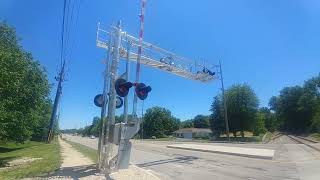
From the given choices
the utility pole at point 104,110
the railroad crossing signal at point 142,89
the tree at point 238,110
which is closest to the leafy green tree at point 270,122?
the tree at point 238,110

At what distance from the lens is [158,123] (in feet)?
427

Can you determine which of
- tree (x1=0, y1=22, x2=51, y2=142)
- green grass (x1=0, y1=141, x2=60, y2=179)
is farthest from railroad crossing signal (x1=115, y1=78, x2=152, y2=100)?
tree (x1=0, y1=22, x2=51, y2=142)

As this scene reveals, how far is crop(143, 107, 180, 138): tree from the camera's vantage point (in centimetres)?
12912

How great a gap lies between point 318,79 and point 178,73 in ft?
321

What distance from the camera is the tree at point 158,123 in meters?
129

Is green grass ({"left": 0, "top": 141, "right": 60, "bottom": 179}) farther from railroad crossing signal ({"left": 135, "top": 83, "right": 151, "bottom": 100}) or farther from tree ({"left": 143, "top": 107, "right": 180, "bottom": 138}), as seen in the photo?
tree ({"left": 143, "top": 107, "right": 180, "bottom": 138})

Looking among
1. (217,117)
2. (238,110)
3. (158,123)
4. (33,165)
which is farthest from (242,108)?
(33,165)

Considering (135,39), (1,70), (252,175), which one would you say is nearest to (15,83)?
(1,70)

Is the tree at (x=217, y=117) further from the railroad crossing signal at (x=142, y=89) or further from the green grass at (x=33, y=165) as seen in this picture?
the railroad crossing signal at (x=142, y=89)

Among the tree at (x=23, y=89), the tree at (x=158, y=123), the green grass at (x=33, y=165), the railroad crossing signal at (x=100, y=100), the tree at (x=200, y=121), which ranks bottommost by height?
the green grass at (x=33, y=165)

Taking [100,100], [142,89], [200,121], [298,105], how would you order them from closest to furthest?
1. [142,89]
2. [100,100]
3. [298,105]
4. [200,121]

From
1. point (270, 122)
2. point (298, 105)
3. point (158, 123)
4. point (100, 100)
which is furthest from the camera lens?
point (270, 122)

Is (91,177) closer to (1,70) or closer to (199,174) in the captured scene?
(199,174)

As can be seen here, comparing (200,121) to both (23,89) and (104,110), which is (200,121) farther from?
(104,110)
